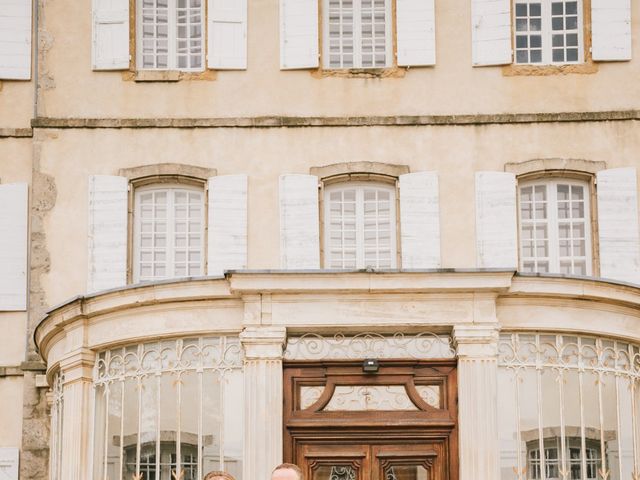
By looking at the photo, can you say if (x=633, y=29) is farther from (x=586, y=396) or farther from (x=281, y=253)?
(x=586, y=396)

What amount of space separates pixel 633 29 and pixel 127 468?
936 centimetres

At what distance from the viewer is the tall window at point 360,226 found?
22172 millimetres

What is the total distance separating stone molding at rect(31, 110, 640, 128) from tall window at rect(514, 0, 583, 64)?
0.82 metres

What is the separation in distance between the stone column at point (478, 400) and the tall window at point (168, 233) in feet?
21.0

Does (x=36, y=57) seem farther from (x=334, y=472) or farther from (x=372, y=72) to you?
(x=334, y=472)

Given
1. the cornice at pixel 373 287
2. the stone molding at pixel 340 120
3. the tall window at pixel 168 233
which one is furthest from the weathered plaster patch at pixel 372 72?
the cornice at pixel 373 287

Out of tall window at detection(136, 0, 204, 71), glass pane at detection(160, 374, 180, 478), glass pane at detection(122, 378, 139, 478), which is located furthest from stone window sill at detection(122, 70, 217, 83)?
glass pane at detection(160, 374, 180, 478)

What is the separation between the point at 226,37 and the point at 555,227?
15.7 ft

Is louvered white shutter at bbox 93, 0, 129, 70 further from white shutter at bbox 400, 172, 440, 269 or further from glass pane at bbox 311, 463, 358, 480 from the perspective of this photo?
glass pane at bbox 311, 463, 358, 480

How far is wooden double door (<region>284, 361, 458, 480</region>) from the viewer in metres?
16.6

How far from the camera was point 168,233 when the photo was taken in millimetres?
22359

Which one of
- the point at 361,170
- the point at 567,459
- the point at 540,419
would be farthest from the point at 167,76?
the point at 567,459

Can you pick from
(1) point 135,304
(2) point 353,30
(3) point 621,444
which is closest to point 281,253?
(2) point 353,30

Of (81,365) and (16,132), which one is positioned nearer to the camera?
(81,365)
